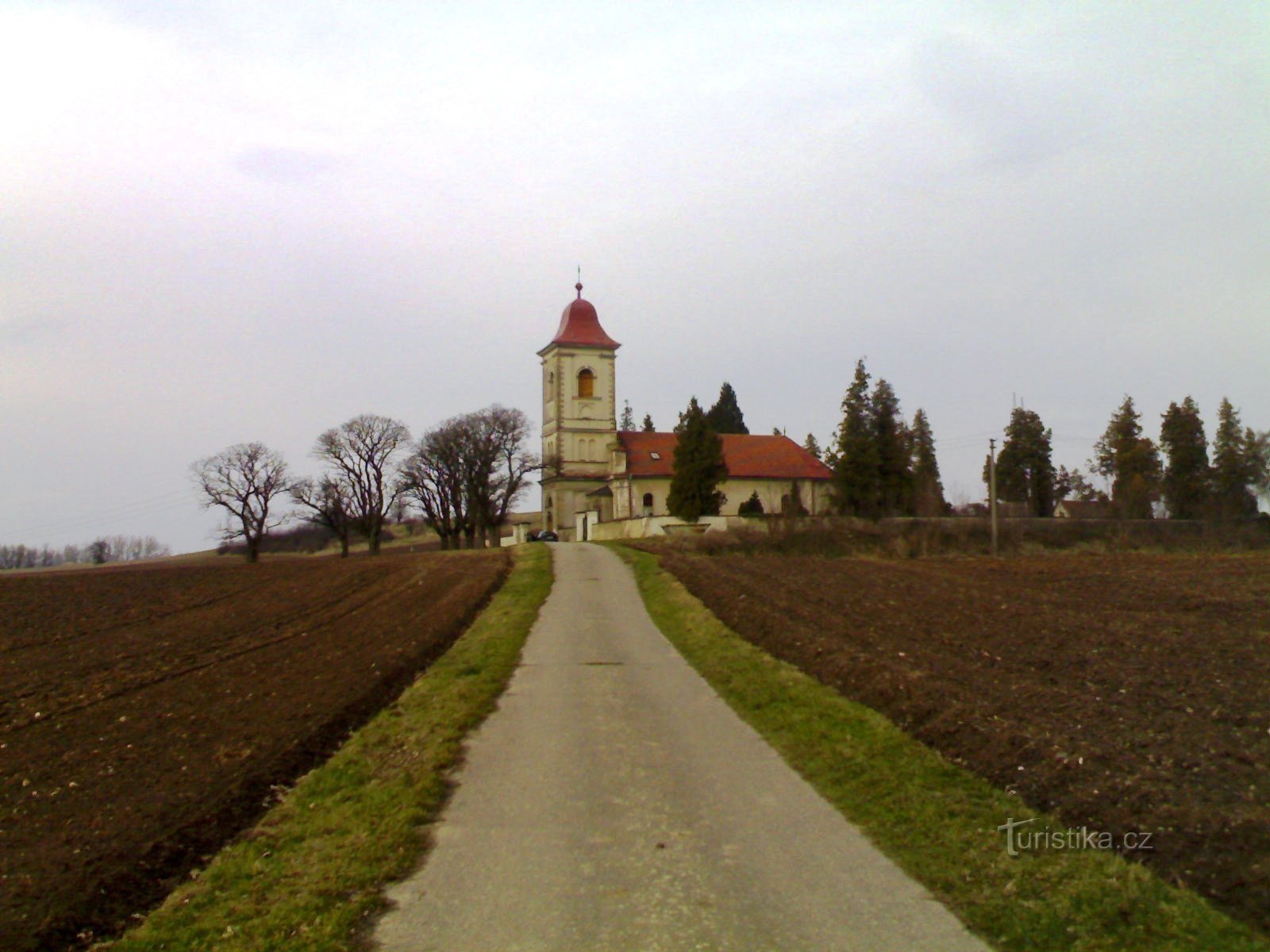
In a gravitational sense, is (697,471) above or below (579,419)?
below

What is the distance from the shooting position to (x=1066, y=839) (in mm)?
7840

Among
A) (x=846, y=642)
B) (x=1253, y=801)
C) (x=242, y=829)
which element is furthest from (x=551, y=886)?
(x=846, y=642)

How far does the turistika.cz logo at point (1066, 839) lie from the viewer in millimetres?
7449

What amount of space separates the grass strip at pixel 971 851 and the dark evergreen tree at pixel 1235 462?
65445 mm

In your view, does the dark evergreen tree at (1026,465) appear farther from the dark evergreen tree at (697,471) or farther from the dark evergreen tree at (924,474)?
the dark evergreen tree at (697,471)

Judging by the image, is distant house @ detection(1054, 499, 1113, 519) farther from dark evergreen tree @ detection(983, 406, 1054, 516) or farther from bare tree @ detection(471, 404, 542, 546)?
bare tree @ detection(471, 404, 542, 546)

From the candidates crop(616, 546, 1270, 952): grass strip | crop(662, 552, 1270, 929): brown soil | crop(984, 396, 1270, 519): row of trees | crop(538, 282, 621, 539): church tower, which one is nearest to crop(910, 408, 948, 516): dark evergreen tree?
crop(984, 396, 1270, 519): row of trees

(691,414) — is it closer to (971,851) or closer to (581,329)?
(581,329)

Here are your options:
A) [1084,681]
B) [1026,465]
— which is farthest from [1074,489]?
[1084,681]

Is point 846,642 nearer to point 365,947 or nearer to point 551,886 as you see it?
point 551,886

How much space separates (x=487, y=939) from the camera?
650 cm

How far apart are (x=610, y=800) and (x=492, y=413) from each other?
7639 centimetres

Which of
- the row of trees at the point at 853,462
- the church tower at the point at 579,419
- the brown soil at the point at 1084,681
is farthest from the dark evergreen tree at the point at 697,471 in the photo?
the brown soil at the point at 1084,681

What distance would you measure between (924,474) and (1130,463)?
13.8m
